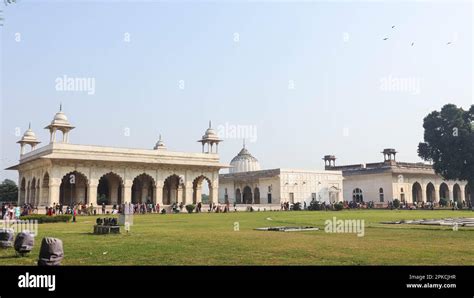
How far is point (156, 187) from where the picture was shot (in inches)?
1710

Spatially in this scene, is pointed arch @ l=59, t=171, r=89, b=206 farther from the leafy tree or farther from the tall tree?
the tall tree

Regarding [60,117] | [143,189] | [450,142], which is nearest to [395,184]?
[450,142]

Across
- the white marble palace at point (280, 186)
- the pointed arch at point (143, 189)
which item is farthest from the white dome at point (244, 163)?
the pointed arch at point (143, 189)

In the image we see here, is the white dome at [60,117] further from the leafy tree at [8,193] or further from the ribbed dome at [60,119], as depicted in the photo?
the leafy tree at [8,193]

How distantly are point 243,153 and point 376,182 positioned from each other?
67.8ft

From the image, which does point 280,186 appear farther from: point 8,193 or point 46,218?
point 8,193

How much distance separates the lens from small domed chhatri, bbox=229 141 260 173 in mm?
69125

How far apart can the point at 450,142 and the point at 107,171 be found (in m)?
33.9

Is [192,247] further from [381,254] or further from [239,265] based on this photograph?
[381,254]

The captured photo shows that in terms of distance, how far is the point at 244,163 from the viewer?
69375 mm

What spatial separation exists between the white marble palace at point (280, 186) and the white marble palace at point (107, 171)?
9.30m

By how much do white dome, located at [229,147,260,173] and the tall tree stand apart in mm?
25818

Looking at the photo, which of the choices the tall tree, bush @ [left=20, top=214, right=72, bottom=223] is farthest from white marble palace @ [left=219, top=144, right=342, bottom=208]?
bush @ [left=20, top=214, right=72, bottom=223]
